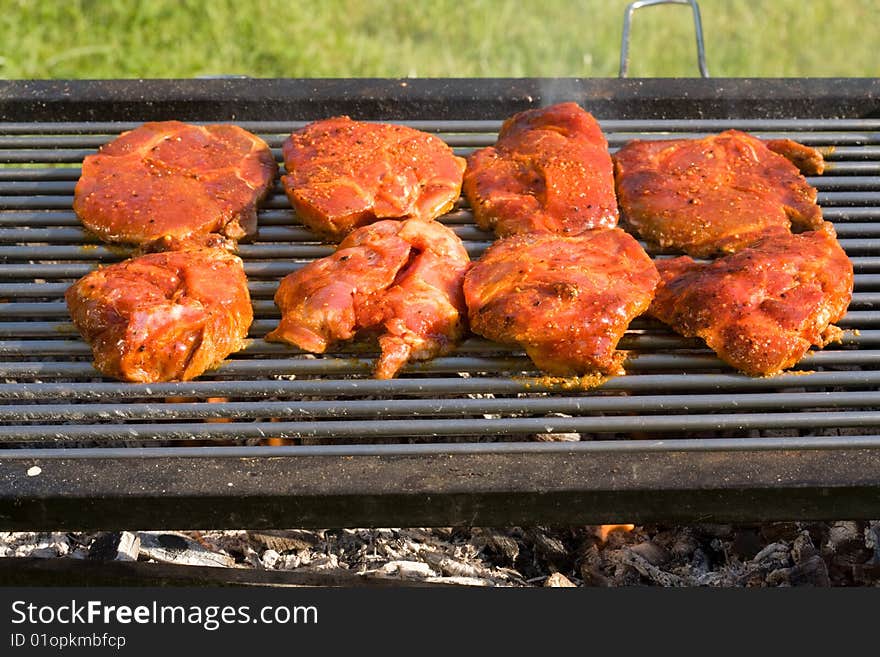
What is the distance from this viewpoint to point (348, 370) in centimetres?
294

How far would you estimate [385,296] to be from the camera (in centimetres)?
307

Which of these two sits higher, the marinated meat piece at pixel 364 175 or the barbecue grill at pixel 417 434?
the marinated meat piece at pixel 364 175

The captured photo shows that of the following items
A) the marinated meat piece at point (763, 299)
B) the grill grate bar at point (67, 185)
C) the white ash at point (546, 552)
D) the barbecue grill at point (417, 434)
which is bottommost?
the white ash at point (546, 552)

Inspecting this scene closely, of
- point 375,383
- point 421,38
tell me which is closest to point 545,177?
point 375,383

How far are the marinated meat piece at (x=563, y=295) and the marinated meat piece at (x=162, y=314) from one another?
2.40 ft

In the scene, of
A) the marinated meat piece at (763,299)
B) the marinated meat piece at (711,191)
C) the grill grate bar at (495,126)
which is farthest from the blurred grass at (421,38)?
the marinated meat piece at (763,299)

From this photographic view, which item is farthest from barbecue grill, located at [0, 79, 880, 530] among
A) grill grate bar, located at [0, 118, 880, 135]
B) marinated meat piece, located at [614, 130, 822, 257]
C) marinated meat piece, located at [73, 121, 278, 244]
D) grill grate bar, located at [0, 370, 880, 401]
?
grill grate bar, located at [0, 118, 880, 135]

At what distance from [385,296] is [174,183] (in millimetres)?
1002

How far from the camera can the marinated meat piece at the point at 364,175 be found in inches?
136

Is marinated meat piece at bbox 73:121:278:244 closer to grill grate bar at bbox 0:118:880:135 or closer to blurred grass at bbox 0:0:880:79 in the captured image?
grill grate bar at bbox 0:118:880:135

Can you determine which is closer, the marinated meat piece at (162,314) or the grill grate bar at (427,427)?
the grill grate bar at (427,427)

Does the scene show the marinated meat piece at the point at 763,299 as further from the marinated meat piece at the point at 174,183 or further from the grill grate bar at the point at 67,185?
the marinated meat piece at the point at 174,183

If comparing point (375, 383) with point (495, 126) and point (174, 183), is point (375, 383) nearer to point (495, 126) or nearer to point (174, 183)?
point (174, 183)

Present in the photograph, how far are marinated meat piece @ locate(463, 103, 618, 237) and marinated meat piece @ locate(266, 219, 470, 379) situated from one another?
10.9 inches
